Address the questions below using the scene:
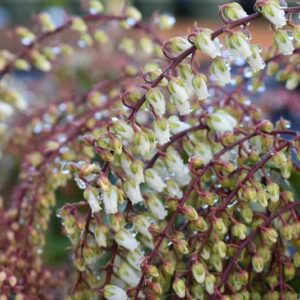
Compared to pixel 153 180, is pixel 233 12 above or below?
above

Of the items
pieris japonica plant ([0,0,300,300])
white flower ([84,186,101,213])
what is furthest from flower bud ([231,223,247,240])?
white flower ([84,186,101,213])

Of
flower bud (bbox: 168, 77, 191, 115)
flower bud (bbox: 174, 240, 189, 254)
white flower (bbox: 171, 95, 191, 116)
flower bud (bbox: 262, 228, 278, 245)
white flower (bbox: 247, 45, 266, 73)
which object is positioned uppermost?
white flower (bbox: 247, 45, 266, 73)

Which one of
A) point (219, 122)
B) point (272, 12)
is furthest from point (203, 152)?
point (272, 12)

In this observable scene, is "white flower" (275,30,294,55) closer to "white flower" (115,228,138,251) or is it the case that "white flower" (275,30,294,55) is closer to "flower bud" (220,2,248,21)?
"flower bud" (220,2,248,21)

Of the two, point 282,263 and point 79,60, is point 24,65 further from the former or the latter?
point 79,60

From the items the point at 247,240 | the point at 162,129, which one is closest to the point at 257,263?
the point at 247,240

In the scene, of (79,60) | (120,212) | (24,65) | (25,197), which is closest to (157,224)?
(120,212)

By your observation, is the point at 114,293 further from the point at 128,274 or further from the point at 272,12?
the point at 272,12
